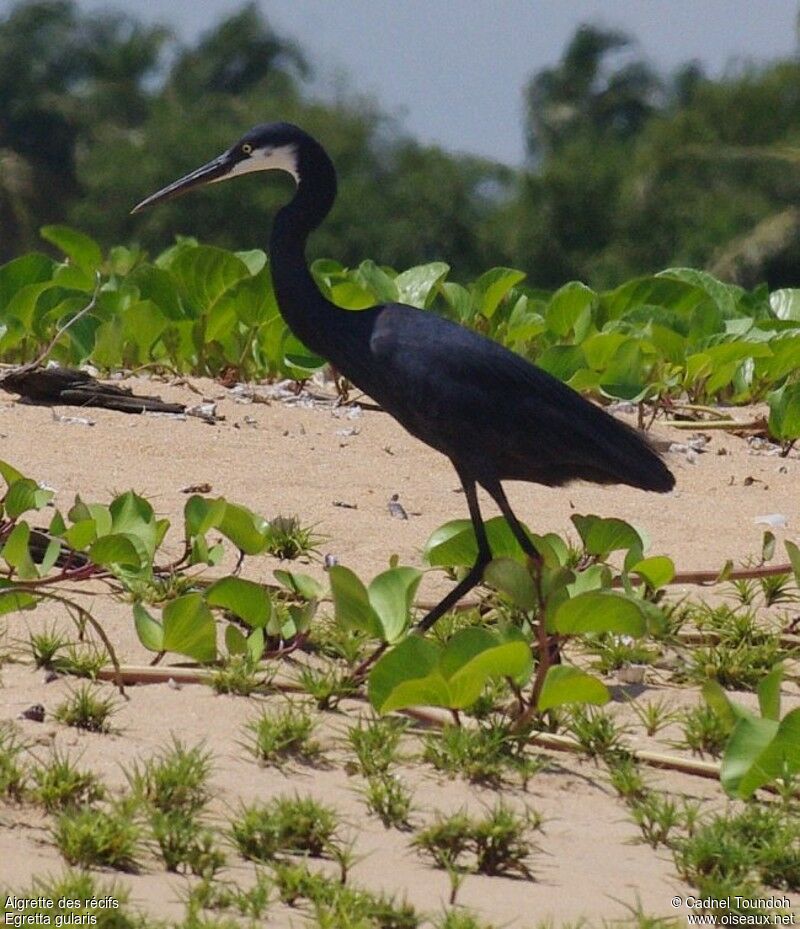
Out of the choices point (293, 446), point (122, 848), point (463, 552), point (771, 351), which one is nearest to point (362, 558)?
point (463, 552)

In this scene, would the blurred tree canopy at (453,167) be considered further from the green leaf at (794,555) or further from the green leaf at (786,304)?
the green leaf at (794,555)

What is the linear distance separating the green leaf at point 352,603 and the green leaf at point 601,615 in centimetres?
41

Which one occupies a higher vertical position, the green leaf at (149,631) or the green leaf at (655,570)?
the green leaf at (655,570)

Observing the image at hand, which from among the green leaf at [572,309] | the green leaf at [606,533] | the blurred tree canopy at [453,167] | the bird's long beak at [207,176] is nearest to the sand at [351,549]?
the green leaf at [606,533]

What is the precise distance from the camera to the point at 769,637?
465 cm

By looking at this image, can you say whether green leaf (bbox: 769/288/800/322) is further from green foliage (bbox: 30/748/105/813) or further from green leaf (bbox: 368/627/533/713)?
green foliage (bbox: 30/748/105/813)

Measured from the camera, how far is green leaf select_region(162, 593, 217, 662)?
398 cm

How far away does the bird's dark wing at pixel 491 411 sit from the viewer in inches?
191

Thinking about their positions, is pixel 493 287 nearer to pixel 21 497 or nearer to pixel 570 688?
pixel 21 497

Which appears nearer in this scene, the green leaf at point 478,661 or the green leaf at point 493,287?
the green leaf at point 478,661

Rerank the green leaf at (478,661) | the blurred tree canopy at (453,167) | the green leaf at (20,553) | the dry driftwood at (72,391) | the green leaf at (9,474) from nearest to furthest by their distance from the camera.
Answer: the green leaf at (478,661), the green leaf at (20,553), the green leaf at (9,474), the dry driftwood at (72,391), the blurred tree canopy at (453,167)

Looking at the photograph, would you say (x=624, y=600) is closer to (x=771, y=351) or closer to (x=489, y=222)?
(x=771, y=351)

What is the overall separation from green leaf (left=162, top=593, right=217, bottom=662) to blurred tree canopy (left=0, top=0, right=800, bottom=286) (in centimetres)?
Result: 2470

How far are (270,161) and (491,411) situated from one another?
3.63ft
